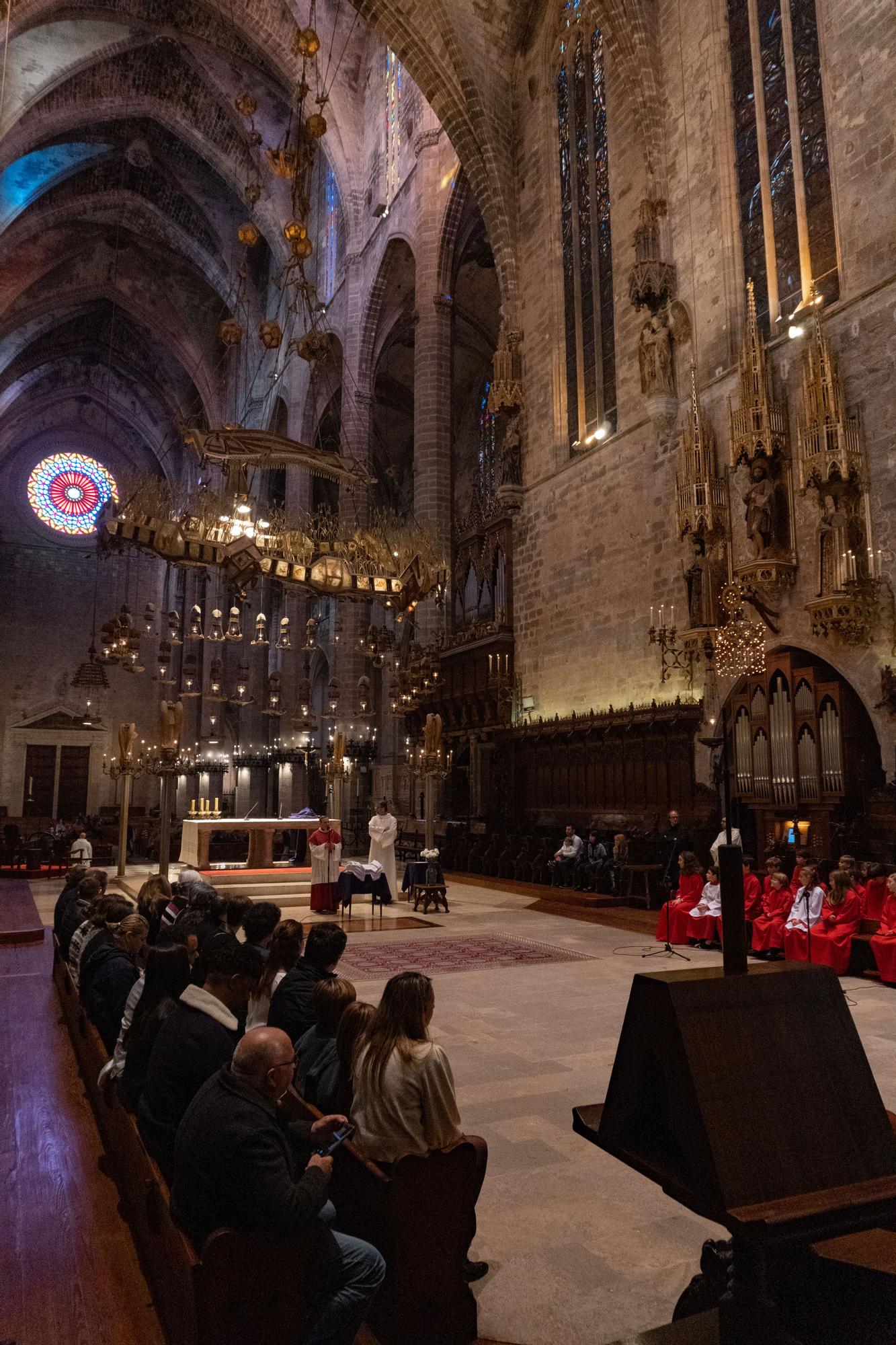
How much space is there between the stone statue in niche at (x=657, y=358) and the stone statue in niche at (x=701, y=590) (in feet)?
8.90

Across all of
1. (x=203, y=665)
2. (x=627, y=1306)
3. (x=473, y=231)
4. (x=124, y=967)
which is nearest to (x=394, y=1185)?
(x=627, y=1306)

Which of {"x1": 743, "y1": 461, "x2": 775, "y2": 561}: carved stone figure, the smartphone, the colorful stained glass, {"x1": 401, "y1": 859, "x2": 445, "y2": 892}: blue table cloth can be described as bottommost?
{"x1": 401, "y1": 859, "x2": 445, "y2": 892}: blue table cloth

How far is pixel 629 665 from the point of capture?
14.5 metres

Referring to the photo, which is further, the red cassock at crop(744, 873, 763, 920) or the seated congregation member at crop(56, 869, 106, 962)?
the red cassock at crop(744, 873, 763, 920)

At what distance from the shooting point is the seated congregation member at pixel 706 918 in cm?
918

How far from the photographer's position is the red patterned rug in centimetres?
814

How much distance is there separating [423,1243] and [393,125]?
25834 mm

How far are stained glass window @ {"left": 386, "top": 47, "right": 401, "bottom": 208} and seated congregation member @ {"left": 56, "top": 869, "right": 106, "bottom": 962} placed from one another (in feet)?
68.7

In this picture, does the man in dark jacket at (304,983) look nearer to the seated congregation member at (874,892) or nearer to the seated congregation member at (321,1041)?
the seated congregation member at (321,1041)

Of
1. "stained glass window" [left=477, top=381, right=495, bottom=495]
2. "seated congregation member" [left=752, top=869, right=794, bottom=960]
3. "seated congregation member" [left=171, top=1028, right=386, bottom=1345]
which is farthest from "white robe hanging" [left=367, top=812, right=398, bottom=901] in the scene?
"stained glass window" [left=477, top=381, right=495, bottom=495]

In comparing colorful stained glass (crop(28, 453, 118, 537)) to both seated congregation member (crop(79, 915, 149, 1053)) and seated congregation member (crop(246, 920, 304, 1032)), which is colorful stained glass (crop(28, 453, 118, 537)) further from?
seated congregation member (crop(246, 920, 304, 1032))

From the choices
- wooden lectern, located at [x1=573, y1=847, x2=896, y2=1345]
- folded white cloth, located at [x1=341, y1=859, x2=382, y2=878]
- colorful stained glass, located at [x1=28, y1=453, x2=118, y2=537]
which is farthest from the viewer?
colorful stained glass, located at [x1=28, y1=453, x2=118, y2=537]

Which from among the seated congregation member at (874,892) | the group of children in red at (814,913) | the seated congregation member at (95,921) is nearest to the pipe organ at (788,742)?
the group of children in red at (814,913)

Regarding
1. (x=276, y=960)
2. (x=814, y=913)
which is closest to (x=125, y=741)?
(x=814, y=913)
